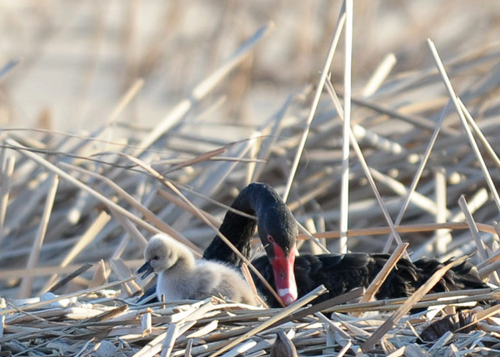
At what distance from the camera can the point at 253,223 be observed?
13.2 ft

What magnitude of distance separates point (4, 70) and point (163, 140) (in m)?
1.00

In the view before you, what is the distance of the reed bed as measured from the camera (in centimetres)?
270

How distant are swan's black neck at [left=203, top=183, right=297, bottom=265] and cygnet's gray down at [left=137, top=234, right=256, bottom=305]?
232 mm

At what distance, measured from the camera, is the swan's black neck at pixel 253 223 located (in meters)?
3.35

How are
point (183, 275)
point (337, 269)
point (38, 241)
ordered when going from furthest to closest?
point (38, 241) → point (337, 269) → point (183, 275)

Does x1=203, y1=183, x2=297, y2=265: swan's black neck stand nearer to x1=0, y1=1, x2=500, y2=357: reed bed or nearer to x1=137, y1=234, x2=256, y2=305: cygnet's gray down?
x1=0, y1=1, x2=500, y2=357: reed bed

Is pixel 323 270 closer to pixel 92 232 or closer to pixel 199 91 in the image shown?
pixel 92 232

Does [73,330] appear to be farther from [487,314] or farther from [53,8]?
[53,8]

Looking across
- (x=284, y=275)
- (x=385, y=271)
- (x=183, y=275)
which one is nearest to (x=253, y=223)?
(x=284, y=275)

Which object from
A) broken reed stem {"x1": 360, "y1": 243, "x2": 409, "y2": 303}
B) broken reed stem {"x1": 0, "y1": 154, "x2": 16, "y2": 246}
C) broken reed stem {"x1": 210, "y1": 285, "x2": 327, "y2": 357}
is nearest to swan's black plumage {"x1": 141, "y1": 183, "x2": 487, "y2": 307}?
broken reed stem {"x1": 360, "y1": 243, "x2": 409, "y2": 303}

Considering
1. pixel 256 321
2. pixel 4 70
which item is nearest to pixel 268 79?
pixel 4 70

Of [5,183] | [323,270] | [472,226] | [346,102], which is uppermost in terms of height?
[346,102]

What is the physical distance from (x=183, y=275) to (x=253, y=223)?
0.89m

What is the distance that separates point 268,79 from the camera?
30.0ft
